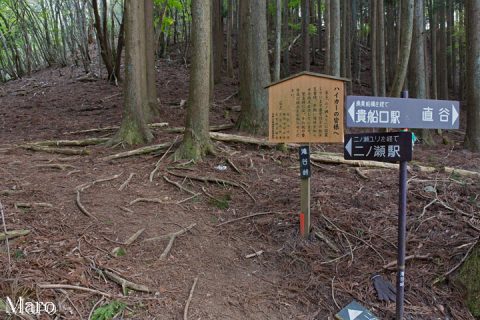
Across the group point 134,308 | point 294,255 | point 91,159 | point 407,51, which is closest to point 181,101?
point 91,159

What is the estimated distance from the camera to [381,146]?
3.34 meters

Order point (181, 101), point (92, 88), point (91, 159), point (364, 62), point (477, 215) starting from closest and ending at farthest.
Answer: point (477, 215) → point (91, 159) → point (181, 101) → point (92, 88) → point (364, 62)

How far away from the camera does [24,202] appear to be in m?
4.48

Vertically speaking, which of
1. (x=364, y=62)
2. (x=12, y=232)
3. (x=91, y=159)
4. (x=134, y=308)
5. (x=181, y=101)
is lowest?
(x=134, y=308)

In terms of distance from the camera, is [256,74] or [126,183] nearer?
[126,183]

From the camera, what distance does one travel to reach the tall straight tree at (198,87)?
603 centimetres

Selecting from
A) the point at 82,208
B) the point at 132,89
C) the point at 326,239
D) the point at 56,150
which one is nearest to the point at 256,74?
the point at 132,89

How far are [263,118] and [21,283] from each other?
5887mm

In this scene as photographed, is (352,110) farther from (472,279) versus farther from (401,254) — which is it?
(472,279)

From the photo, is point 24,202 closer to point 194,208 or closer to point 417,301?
point 194,208

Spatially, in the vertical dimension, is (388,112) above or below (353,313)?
above

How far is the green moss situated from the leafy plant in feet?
10.7

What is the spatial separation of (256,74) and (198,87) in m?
2.38

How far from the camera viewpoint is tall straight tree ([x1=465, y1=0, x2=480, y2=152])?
8.48 meters
